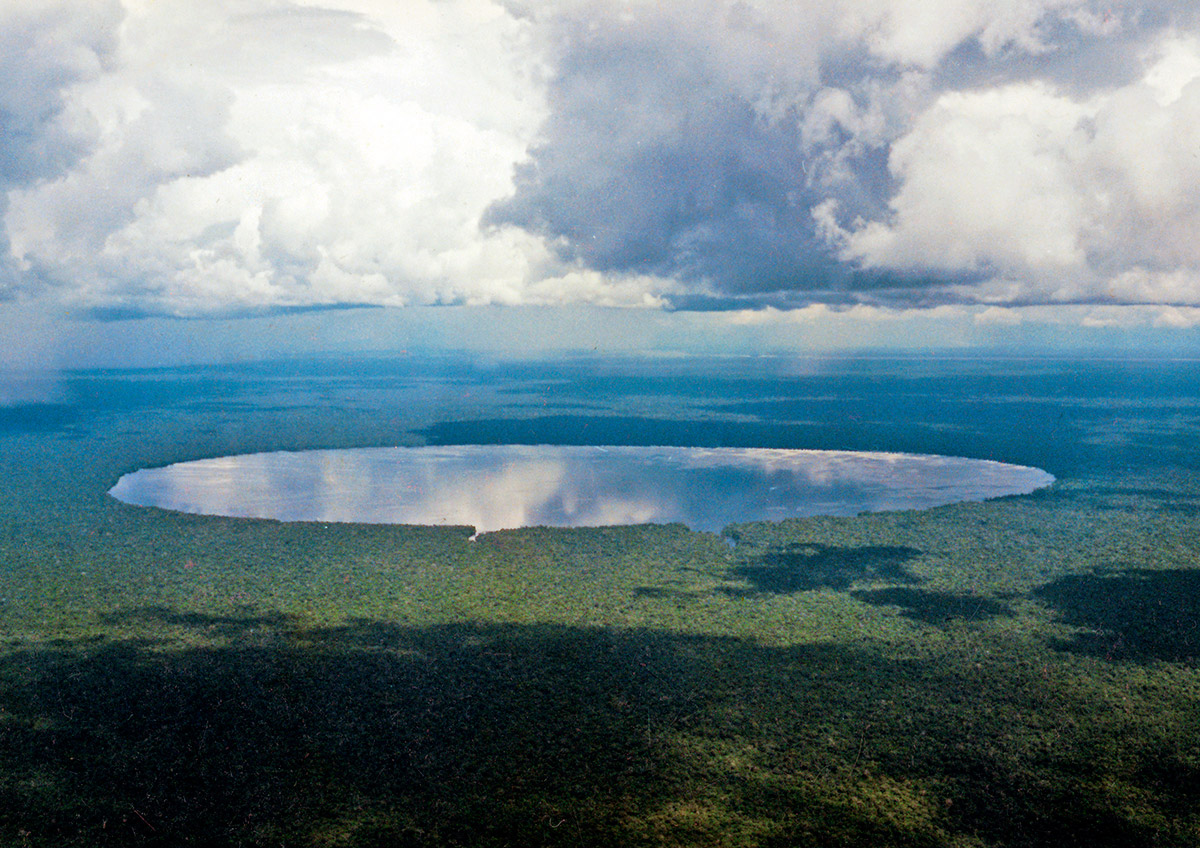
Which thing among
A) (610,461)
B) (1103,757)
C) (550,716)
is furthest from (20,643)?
(610,461)

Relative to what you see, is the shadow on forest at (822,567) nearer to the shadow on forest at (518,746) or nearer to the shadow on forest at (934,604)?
the shadow on forest at (934,604)

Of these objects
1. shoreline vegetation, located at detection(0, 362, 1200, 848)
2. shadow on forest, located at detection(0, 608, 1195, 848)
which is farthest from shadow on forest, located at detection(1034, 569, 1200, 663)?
shadow on forest, located at detection(0, 608, 1195, 848)

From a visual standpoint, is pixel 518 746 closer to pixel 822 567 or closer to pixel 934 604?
pixel 934 604

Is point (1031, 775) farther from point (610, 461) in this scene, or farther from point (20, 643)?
point (610, 461)

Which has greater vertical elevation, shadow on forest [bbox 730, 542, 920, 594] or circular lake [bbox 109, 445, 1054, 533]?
shadow on forest [bbox 730, 542, 920, 594]

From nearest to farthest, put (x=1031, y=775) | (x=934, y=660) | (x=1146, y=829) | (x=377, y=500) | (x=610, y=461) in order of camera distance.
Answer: (x=1146, y=829) < (x=1031, y=775) < (x=934, y=660) < (x=377, y=500) < (x=610, y=461)

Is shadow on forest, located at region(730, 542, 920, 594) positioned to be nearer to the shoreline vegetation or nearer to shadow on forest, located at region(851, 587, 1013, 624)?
the shoreline vegetation
